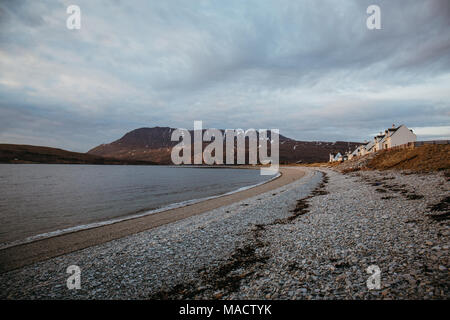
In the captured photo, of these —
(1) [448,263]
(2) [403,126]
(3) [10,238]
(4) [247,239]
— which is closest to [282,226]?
(4) [247,239]

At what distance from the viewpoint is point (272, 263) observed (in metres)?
8.33

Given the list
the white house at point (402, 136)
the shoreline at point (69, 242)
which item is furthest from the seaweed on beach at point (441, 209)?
the white house at point (402, 136)

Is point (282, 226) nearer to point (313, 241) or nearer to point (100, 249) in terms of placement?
point (313, 241)

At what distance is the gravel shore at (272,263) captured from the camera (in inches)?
243

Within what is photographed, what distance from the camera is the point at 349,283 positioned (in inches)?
242

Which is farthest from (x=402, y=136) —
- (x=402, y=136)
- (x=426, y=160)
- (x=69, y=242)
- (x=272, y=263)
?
(x=69, y=242)

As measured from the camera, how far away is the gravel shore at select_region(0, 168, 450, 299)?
6.17 meters

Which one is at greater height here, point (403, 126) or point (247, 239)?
point (403, 126)

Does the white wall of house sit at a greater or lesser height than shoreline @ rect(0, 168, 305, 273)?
greater

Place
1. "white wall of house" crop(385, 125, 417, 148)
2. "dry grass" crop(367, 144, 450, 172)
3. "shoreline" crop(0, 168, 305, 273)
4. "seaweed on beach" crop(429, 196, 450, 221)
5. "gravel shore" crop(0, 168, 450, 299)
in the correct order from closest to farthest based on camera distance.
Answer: "gravel shore" crop(0, 168, 450, 299)
"seaweed on beach" crop(429, 196, 450, 221)
"shoreline" crop(0, 168, 305, 273)
"dry grass" crop(367, 144, 450, 172)
"white wall of house" crop(385, 125, 417, 148)

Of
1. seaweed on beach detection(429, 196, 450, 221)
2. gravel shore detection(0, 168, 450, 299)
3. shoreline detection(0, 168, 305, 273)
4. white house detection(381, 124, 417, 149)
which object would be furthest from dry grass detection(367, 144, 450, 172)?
shoreline detection(0, 168, 305, 273)

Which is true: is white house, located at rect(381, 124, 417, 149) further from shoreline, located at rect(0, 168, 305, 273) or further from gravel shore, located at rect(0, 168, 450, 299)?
shoreline, located at rect(0, 168, 305, 273)
